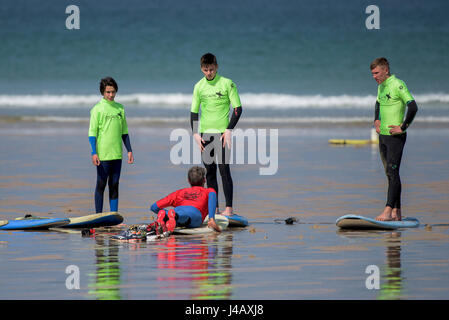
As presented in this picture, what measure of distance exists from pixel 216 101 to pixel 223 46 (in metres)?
68.2

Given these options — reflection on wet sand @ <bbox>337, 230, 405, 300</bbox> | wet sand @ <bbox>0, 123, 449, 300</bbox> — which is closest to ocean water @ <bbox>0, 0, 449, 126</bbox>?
wet sand @ <bbox>0, 123, 449, 300</bbox>

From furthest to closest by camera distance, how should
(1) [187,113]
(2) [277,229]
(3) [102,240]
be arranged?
(1) [187,113], (2) [277,229], (3) [102,240]

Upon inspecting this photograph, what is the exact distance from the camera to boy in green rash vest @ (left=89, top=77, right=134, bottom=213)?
39.7ft

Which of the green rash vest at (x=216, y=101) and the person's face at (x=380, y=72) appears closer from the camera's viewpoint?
the person's face at (x=380, y=72)

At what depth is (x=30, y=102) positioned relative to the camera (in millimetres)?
61656

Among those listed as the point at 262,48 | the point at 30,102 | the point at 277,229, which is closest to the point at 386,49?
the point at 262,48

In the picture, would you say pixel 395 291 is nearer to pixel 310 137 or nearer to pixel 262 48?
pixel 310 137

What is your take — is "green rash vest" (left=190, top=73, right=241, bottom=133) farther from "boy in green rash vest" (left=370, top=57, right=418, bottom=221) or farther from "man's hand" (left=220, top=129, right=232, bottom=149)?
"boy in green rash vest" (left=370, top=57, right=418, bottom=221)

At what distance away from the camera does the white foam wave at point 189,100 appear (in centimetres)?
5744

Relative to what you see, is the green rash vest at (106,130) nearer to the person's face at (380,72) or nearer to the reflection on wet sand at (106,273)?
the reflection on wet sand at (106,273)

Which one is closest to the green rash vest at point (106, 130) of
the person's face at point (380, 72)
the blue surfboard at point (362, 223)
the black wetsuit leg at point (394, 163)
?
the blue surfboard at point (362, 223)

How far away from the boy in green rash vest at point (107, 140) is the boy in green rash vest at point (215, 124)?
1.02 meters

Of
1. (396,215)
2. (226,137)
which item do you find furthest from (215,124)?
(396,215)

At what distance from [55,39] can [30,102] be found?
21.9 meters
